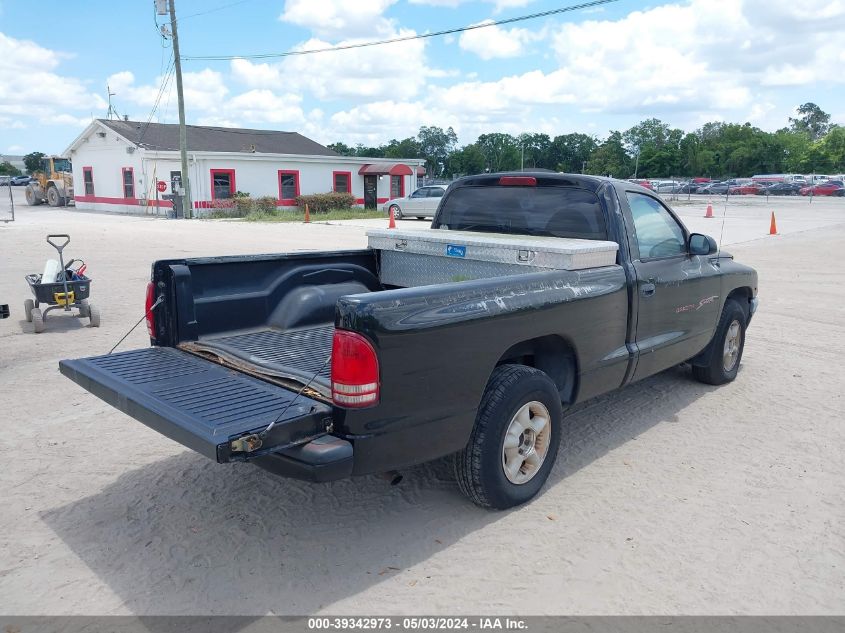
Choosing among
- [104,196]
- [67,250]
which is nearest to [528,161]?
[104,196]

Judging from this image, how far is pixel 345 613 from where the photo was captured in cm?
305

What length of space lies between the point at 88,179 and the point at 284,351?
3932cm

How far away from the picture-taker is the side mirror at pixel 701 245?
213 inches

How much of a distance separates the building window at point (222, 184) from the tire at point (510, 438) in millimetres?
31760

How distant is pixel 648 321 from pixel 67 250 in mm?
15595

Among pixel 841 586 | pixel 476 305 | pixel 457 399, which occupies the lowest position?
pixel 841 586

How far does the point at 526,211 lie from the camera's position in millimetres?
5305

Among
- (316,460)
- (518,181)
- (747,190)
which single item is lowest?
(316,460)

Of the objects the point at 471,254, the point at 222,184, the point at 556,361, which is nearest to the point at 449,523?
the point at 556,361

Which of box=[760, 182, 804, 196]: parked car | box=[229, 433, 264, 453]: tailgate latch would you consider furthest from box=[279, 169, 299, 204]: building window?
box=[760, 182, 804, 196]: parked car

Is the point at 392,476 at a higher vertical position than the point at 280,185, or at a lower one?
lower

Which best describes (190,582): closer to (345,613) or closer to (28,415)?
(345,613)

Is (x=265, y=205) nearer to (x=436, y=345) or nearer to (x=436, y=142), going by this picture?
(x=436, y=345)

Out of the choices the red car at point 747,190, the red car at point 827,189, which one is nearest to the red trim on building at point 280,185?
the red car at point 747,190
